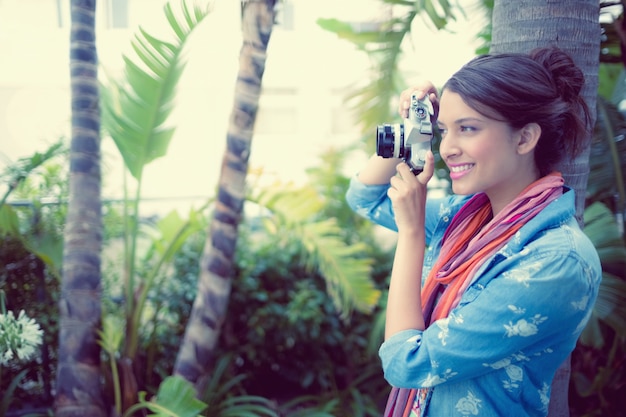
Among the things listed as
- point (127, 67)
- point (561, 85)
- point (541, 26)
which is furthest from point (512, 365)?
point (127, 67)

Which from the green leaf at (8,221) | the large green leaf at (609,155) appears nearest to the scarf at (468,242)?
the large green leaf at (609,155)

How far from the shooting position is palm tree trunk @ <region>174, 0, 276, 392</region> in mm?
2305

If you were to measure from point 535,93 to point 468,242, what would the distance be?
0.36m

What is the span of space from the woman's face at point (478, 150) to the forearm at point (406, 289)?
149 mm

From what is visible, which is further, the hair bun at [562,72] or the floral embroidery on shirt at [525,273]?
the hair bun at [562,72]

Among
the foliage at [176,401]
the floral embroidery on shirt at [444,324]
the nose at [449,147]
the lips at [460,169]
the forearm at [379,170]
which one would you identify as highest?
the nose at [449,147]

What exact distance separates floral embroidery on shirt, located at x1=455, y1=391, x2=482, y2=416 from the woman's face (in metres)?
0.41

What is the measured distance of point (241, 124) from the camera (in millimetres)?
2359

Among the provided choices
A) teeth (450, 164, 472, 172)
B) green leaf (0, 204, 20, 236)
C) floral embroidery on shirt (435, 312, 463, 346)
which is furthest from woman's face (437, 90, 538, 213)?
green leaf (0, 204, 20, 236)

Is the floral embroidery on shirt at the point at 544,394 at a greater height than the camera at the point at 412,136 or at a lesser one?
lesser

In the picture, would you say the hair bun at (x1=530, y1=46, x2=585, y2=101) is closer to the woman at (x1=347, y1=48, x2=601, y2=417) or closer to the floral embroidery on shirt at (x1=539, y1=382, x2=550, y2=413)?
the woman at (x1=347, y1=48, x2=601, y2=417)

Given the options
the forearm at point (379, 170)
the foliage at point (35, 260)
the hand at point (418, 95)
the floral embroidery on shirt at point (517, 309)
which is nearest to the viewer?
the floral embroidery on shirt at point (517, 309)

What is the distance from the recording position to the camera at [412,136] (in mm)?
1293

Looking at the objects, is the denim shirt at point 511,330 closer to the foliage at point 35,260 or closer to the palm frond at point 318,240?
the palm frond at point 318,240
